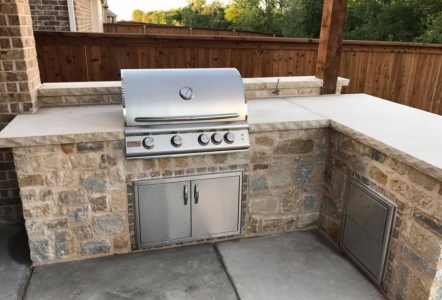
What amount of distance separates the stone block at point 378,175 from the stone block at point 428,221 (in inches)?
11.3

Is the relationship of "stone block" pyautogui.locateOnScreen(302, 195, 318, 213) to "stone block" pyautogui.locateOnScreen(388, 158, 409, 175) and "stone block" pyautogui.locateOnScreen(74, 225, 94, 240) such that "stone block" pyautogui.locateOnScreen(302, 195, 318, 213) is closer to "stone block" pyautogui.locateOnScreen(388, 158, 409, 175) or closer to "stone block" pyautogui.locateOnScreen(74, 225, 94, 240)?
"stone block" pyautogui.locateOnScreen(388, 158, 409, 175)

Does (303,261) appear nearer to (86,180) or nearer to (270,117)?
(270,117)

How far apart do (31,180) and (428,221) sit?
7.70ft

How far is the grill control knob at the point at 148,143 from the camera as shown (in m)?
2.52

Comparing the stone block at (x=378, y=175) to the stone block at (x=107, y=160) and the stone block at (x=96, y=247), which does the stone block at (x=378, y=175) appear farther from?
the stone block at (x=96, y=247)

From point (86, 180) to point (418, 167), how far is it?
1.99 meters

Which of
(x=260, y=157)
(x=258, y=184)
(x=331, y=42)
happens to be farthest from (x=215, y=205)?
(x=331, y=42)

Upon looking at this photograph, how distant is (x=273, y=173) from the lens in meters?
2.94

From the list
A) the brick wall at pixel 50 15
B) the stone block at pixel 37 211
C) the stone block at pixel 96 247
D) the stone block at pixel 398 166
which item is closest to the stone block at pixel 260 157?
the stone block at pixel 398 166

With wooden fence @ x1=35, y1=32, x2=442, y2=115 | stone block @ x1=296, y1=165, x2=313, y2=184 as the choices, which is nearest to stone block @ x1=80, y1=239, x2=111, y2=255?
stone block @ x1=296, y1=165, x2=313, y2=184

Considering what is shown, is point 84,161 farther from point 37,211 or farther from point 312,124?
point 312,124

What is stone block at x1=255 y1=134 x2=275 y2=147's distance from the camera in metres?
2.82

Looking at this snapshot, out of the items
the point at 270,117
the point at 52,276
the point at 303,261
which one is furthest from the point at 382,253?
the point at 52,276

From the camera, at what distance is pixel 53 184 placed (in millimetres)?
2510
